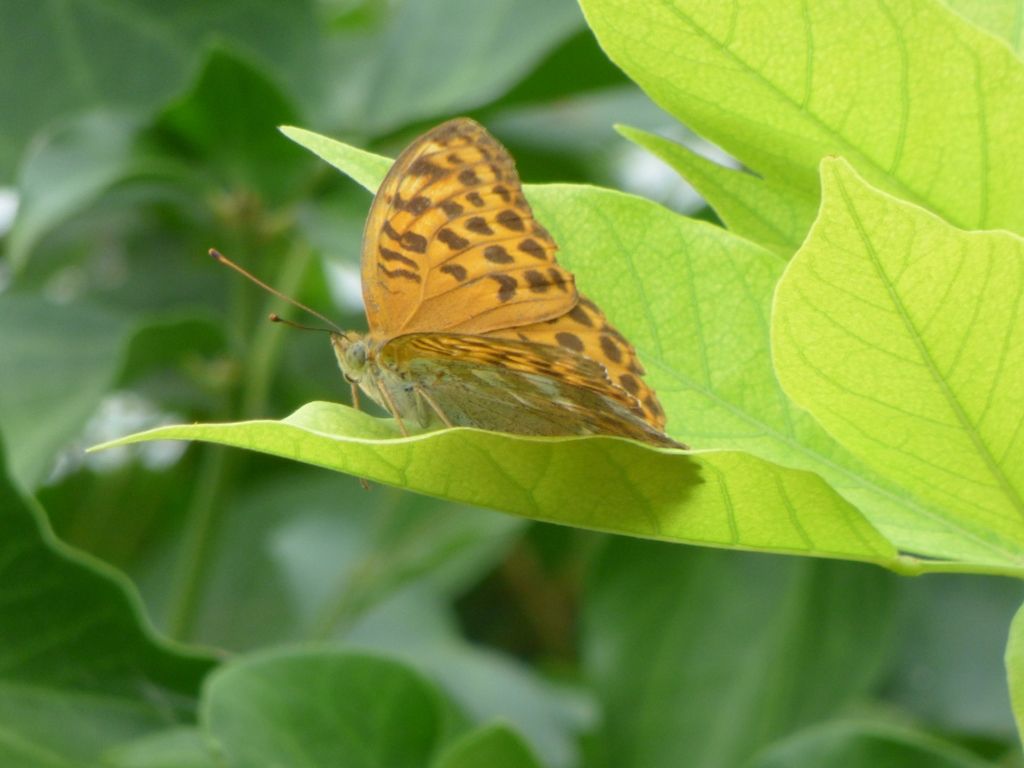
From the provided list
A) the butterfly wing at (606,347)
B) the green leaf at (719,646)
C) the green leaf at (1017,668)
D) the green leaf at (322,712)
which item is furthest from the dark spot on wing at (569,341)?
the green leaf at (719,646)

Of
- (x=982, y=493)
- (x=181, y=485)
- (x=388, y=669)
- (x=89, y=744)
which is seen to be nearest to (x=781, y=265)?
(x=982, y=493)

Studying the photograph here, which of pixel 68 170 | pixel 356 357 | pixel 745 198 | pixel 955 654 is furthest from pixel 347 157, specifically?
pixel 955 654

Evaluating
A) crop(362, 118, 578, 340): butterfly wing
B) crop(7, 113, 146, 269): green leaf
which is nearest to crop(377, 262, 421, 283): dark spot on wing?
crop(362, 118, 578, 340): butterfly wing

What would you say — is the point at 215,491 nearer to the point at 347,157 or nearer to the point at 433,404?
the point at 433,404

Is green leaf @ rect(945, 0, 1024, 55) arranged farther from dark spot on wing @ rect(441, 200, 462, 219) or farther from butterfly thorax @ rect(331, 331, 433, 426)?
butterfly thorax @ rect(331, 331, 433, 426)

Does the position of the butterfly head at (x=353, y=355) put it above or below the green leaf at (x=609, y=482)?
below

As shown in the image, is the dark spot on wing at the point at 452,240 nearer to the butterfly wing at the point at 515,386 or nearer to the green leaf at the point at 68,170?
the butterfly wing at the point at 515,386
